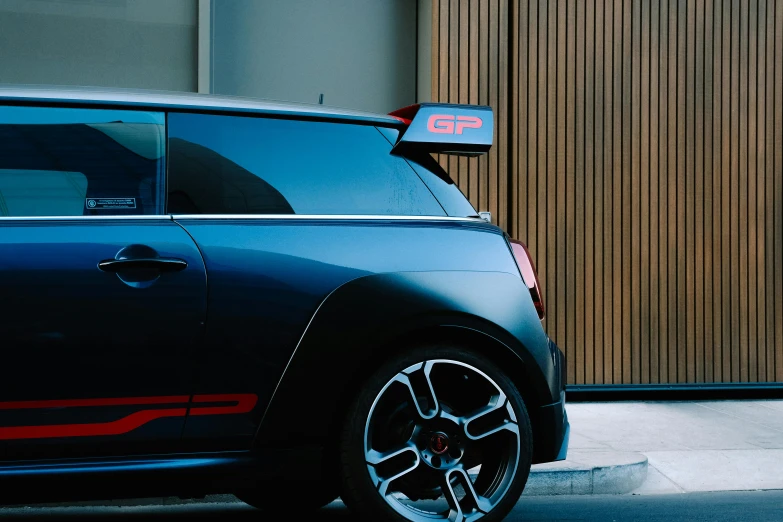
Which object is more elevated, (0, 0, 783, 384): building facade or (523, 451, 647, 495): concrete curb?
(0, 0, 783, 384): building facade

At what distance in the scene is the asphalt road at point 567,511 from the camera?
480 cm

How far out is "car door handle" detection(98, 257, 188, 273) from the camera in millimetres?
3359

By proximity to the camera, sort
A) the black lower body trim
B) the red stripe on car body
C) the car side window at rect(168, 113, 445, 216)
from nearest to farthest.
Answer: the red stripe on car body
the car side window at rect(168, 113, 445, 216)
the black lower body trim

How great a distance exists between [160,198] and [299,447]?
0.99 metres

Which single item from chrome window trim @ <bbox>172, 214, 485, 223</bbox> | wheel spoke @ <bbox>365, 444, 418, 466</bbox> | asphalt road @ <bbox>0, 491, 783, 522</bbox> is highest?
chrome window trim @ <bbox>172, 214, 485, 223</bbox>

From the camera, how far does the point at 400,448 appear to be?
3.72m

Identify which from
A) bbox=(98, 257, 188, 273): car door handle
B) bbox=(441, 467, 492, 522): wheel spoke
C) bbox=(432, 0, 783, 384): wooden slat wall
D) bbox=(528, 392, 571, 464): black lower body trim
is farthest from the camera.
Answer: bbox=(432, 0, 783, 384): wooden slat wall

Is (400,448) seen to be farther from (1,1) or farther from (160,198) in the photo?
(1,1)

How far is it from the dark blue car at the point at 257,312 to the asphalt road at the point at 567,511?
1.09 m

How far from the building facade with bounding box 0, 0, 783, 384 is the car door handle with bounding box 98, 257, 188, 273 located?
16.7 ft

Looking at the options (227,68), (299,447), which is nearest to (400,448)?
(299,447)

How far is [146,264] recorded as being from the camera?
3.40 metres

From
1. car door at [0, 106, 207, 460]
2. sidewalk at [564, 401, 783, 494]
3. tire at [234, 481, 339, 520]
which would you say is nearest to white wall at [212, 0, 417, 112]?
sidewalk at [564, 401, 783, 494]

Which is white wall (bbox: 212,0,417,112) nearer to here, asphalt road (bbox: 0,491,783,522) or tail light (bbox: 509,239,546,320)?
asphalt road (bbox: 0,491,783,522)
